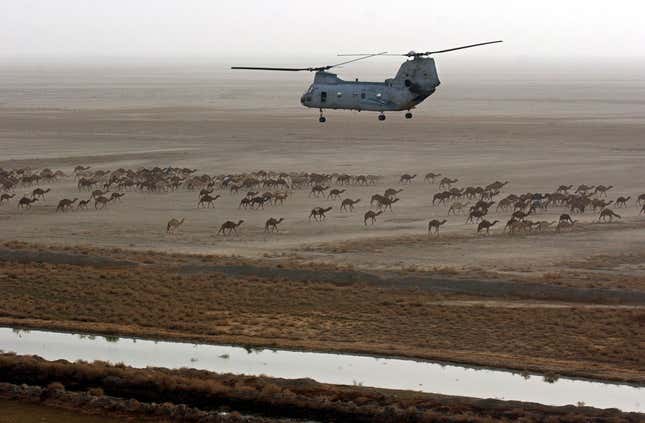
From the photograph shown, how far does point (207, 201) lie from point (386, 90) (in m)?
10.2

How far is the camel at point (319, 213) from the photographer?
49.1 meters

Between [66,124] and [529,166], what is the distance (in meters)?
54.1

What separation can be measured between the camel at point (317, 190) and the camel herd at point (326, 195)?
0.05 metres

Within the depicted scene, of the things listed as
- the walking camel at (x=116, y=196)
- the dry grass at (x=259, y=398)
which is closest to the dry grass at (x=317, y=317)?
the dry grass at (x=259, y=398)

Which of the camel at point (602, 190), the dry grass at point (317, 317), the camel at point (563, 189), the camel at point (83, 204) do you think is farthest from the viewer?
the camel at point (602, 190)

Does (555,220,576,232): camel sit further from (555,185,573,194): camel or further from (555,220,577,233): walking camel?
(555,185,573,194): camel

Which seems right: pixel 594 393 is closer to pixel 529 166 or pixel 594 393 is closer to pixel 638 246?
pixel 638 246

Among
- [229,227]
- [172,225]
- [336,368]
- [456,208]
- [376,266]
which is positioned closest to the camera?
[336,368]

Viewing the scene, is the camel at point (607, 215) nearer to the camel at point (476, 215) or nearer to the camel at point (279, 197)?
the camel at point (476, 215)

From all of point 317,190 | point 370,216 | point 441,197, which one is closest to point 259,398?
point 370,216

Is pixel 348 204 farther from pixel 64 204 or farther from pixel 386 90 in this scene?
pixel 64 204

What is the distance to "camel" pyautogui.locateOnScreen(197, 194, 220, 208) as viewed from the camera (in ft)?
175

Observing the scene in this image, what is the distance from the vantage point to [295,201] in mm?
55344

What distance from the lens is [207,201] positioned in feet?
177
